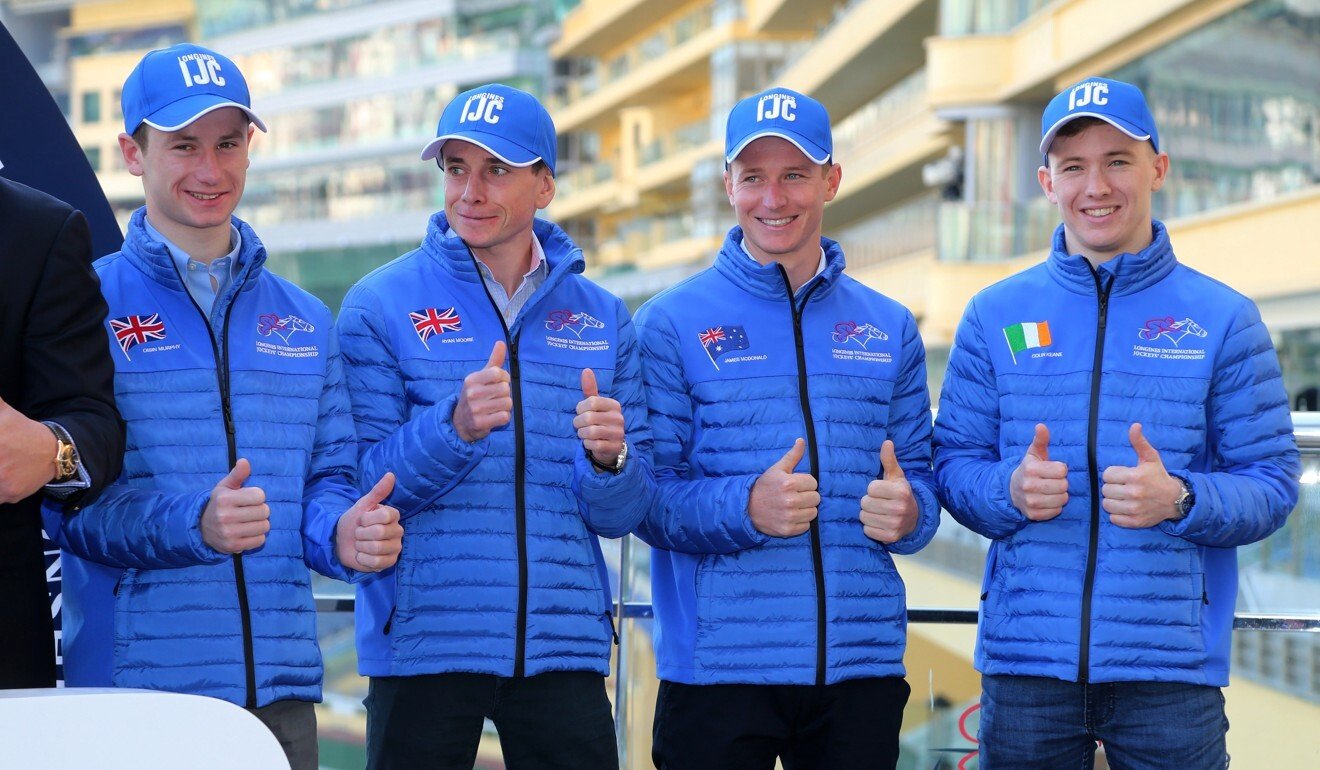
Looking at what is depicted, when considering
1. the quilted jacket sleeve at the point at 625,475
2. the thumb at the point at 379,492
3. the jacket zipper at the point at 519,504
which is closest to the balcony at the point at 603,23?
the quilted jacket sleeve at the point at 625,475

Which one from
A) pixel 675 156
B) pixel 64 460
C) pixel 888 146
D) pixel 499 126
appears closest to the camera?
pixel 64 460

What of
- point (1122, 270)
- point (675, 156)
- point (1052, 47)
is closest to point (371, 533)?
point (1122, 270)

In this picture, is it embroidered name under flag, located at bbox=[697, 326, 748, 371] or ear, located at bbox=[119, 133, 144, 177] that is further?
embroidered name under flag, located at bbox=[697, 326, 748, 371]

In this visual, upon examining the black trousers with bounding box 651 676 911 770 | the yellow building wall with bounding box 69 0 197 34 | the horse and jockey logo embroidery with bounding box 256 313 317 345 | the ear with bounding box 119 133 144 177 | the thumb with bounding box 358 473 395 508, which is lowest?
the black trousers with bounding box 651 676 911 770

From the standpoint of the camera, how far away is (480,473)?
3.49 metres

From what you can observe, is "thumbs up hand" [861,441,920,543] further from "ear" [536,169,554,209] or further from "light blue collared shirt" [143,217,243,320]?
"light blue collared shirt" [143,217,243,320]

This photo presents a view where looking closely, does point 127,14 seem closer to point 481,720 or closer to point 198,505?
point 481,720

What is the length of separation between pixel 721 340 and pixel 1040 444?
751 mm

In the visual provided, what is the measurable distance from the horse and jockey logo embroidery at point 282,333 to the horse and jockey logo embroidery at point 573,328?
513mm

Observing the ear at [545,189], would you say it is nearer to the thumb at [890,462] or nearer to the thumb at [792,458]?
the thumb at [792,458]

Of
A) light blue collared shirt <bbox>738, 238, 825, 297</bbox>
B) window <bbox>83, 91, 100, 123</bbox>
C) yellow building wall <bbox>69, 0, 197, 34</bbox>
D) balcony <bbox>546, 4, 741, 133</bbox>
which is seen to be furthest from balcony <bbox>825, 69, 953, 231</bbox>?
yellow building wall <bbox>69, 0, 197, 34</bbox>

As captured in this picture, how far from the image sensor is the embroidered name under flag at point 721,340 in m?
3.73

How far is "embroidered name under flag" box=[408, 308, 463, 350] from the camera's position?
11.8 feet

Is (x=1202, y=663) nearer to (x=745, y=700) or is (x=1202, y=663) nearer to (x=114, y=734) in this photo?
(x=745, y=700)
